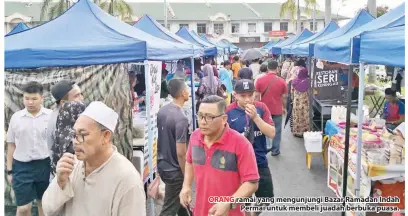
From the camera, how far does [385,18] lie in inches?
210

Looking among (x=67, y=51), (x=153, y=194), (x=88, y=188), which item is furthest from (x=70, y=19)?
(x=88, y=188)

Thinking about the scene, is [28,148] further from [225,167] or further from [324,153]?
[324,153]

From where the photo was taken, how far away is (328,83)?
29.9ft

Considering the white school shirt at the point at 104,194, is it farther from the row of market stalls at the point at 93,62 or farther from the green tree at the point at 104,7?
the green tree at the point at 104,7

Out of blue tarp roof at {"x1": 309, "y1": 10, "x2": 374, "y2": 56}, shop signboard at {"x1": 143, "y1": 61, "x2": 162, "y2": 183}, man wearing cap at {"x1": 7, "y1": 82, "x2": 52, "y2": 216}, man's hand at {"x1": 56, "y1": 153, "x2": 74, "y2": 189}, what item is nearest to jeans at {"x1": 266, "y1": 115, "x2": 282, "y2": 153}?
blue tarp roof at {"x1": 309, "y1": 10, "x2": 374, "y2": 56}

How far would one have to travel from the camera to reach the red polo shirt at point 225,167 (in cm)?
300

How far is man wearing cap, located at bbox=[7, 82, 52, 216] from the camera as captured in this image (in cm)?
434

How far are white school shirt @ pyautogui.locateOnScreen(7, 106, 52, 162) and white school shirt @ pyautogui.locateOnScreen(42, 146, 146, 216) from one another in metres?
2.30

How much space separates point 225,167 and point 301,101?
22.2ft

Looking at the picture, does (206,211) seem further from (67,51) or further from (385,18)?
(385,18)

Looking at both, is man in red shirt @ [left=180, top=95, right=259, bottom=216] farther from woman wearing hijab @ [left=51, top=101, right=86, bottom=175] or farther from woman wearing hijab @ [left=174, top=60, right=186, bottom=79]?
woman wearing hijab @ [left=174, top=60, right=186, bottom=79]

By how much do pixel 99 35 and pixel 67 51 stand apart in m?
→ 0.59

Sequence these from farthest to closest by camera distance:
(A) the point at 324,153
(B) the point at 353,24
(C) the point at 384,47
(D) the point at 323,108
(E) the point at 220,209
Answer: (B) the point at 353,24, (D) the point at 323,108, (A) the point at 324,153, (C) the point at 384,47, (E) the point at 220,209

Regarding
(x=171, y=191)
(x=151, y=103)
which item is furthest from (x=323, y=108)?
(x=171, y=191)
